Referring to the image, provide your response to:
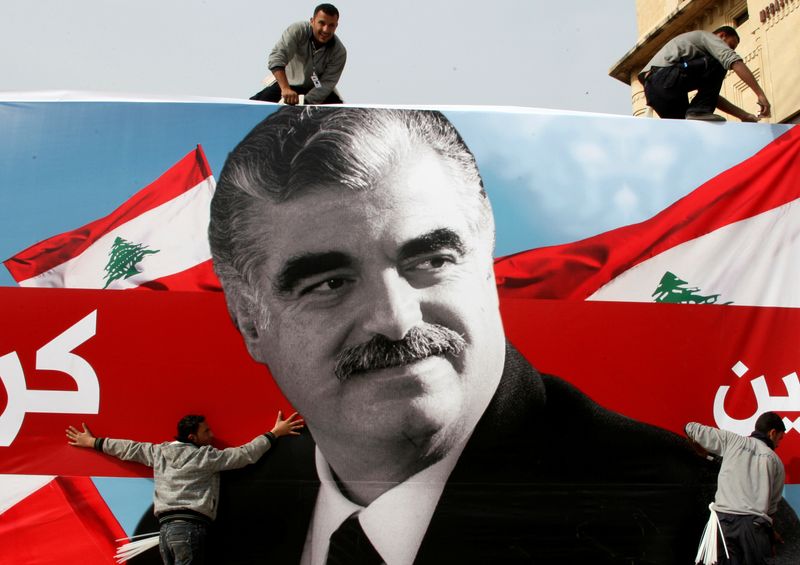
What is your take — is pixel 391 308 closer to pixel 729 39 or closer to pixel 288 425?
pixel 288 425

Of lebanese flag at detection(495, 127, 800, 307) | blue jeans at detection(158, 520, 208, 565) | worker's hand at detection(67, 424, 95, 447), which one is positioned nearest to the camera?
blue jeans at detection(158, 520, 208, 565)

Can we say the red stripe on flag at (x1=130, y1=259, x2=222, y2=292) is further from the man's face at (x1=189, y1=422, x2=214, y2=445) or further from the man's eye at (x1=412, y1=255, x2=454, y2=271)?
the man's eye at (x1=412, y1=255, x2=454, y2=271)

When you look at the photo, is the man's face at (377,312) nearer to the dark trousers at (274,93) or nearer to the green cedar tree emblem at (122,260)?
the green cedar tree emblem at (122,260)

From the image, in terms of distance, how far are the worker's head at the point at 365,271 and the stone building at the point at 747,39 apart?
2.23 m

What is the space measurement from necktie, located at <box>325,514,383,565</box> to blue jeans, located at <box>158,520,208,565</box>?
544 mm

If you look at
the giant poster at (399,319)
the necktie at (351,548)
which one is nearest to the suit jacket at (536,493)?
the giant poster at (399,319)

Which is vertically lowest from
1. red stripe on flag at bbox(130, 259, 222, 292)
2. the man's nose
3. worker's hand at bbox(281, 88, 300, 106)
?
the man's nose

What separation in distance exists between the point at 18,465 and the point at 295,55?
251 centimetres

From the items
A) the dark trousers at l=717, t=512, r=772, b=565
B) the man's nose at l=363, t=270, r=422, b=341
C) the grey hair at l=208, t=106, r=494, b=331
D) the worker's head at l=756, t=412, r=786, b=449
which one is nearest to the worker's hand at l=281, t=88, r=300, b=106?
the grey hair at l=208, t=106, r=494, b=331

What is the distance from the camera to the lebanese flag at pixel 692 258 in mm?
3506

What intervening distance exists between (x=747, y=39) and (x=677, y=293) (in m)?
7.12

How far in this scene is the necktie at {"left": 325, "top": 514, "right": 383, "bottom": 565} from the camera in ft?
10.3

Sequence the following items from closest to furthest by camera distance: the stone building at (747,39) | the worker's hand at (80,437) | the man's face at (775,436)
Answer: the worker's hand at (80,437)
the man's face at (775,436)
the stone building at (747,39)

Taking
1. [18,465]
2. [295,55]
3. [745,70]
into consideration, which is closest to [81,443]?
[18,465]
